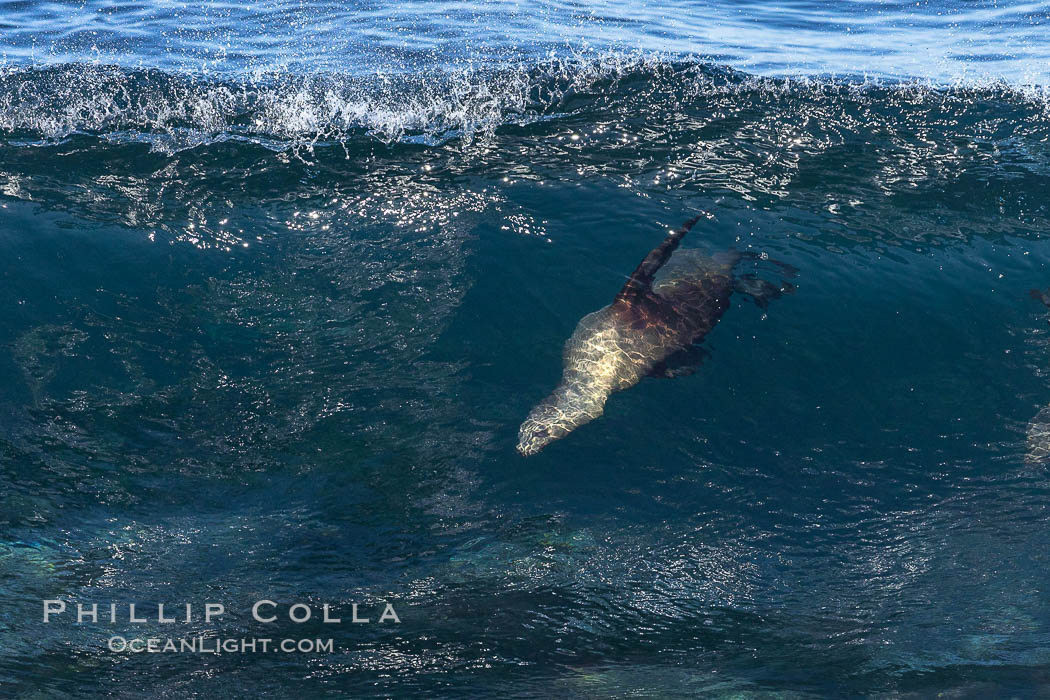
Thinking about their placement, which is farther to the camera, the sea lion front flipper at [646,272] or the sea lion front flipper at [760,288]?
the sea lion front flipper at [760,288]

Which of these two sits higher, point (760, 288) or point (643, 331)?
point (760, 288)

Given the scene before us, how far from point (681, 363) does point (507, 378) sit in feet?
5.10

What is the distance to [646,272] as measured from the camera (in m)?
8.36

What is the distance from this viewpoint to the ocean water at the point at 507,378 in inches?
253

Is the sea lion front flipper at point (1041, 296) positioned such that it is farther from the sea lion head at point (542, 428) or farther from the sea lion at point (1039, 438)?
the sea lion head at point (542, 428)

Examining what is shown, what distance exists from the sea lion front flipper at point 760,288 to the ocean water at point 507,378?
0.35 ft

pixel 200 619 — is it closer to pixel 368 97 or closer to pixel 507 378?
pixel 507 378

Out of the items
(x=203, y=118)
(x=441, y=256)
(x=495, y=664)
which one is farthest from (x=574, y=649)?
(x=203, y=118)

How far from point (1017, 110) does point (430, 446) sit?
342 inches

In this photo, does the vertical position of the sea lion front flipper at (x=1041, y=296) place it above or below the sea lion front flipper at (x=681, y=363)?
above

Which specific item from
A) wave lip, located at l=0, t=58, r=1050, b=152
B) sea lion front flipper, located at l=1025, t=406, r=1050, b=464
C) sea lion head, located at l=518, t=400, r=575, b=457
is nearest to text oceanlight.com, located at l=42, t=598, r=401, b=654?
sea lion head, located at l=518, t=400, r=575, b=457

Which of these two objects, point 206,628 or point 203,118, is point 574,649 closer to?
point 206,628

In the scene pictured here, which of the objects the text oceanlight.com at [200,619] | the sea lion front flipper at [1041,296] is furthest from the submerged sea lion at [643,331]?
the sea lion front flipper at [1041,296]

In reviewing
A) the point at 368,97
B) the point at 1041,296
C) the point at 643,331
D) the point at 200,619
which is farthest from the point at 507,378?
the point at 1041,296
